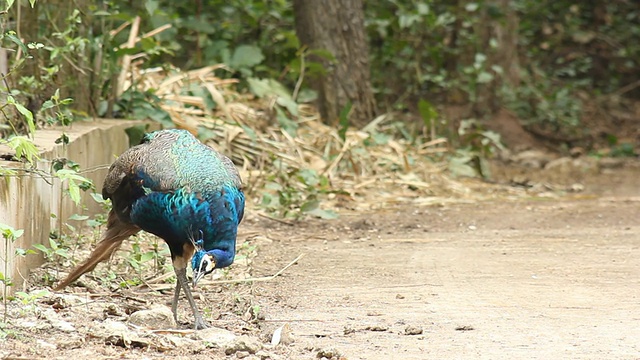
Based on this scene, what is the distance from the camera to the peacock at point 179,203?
385 centimetres

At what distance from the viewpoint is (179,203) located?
3.89 metres

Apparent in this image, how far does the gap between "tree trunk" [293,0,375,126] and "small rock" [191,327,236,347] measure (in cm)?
559

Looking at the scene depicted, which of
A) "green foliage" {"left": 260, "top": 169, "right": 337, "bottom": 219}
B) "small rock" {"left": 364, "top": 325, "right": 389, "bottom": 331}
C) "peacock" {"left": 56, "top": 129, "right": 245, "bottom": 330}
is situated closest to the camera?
"peacock" {"left": 56, "top": 129, "right": 245, "bottom": 330}

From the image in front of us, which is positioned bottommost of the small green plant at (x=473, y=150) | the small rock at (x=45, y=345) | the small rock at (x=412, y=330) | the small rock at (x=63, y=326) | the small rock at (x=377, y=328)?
the small green plant at (x=473, y=150)

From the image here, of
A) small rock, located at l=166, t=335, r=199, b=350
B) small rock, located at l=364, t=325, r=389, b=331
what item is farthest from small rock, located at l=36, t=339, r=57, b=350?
small rock, located at l=364, t=325, r=389, b=331

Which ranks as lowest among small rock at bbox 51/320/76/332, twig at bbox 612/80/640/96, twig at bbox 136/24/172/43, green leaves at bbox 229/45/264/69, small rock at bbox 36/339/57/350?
twig at bbox 612/80/640/96

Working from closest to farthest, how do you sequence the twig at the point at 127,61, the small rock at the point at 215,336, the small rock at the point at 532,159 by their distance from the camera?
the small rock at the point at 215,336 → the twig at the point at 127,61 → the small rock at the point at 532,159

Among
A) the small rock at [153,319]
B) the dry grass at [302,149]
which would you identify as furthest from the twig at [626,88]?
the small rock at [153,319]

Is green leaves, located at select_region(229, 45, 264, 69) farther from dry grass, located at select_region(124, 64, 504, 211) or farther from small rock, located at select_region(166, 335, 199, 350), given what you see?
small rock, located at select_region(166, 335, 199, 350)

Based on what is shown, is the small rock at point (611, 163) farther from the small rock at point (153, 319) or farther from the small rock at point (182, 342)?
the small rock at point (182, 342)

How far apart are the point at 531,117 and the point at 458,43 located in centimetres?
125

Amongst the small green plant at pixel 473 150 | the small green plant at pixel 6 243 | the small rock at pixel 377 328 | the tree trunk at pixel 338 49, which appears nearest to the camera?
the small green plant at pixel 6 243

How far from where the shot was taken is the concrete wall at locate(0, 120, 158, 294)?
416 centimetres

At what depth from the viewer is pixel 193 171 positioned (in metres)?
4.01
